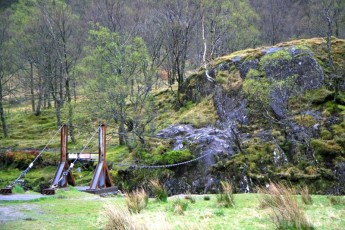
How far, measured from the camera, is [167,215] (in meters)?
7.81

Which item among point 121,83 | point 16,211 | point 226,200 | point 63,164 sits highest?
point 121,83

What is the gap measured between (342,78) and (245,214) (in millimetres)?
13390

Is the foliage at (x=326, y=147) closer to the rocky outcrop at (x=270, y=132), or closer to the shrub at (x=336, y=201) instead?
the rocky outcrop at (x=270, y=132)

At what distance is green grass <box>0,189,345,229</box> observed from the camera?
21.6 ft

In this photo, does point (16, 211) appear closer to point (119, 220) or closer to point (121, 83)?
point (119, 220)

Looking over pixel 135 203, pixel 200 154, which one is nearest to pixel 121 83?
pixel 200 154

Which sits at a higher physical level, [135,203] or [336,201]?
[135,203]

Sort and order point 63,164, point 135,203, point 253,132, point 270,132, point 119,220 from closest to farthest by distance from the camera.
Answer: point 119,220 → point 135,203 → point 63,164 → point 270,132 → point 253,132

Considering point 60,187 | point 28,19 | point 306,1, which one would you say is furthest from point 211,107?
point 306,1

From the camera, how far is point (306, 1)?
42312 mm

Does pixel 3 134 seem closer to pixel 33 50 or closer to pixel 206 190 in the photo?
pixel 33 50

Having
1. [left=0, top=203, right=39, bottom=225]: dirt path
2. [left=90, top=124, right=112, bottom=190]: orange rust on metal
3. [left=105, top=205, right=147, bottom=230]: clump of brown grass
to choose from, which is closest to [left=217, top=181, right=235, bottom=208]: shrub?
[left=105, top=205, right=147, bottom=230]: clump of brown grass

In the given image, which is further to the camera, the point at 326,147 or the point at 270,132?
the point at 270,132

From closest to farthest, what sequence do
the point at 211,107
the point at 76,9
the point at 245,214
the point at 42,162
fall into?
the point at 245,214 → the point at 211,107 → the point at 42,162 → the point at 76,9
